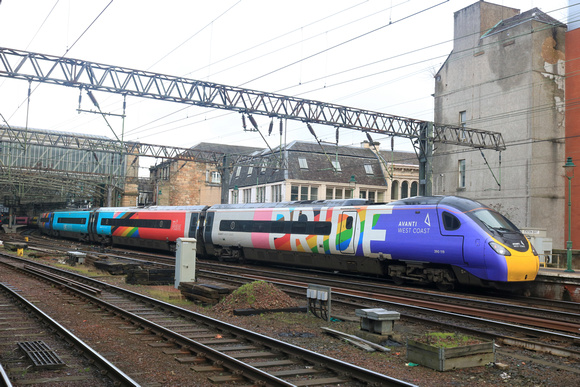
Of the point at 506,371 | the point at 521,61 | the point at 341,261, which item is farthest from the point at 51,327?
the point at 521,61

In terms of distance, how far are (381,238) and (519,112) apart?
739 inches

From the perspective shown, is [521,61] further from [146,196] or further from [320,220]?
[146,196]

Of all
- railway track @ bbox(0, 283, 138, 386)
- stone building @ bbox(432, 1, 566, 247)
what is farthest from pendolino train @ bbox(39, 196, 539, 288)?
stone building @ bbox(432, 1, 566, 247)

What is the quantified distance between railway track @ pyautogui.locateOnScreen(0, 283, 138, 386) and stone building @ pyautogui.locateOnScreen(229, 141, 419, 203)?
36.7 meters

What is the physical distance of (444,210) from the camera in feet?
53.1

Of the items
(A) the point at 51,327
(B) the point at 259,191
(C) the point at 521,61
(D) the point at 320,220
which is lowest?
(A) the point at 51,327

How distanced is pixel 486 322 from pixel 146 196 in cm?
6771

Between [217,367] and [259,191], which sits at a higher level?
[259,191]

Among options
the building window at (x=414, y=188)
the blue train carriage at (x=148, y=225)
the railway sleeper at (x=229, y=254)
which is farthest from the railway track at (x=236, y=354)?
the building window at (x=414, y=188)

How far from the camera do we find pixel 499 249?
580 inches

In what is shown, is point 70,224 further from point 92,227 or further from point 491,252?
point 491,252

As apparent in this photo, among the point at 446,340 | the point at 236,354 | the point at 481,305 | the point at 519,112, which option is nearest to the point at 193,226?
the point at 481,305

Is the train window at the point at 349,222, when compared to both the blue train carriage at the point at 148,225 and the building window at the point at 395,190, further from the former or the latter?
the building window at the point at 395,190

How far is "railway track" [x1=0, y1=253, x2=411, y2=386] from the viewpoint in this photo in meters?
6.84
